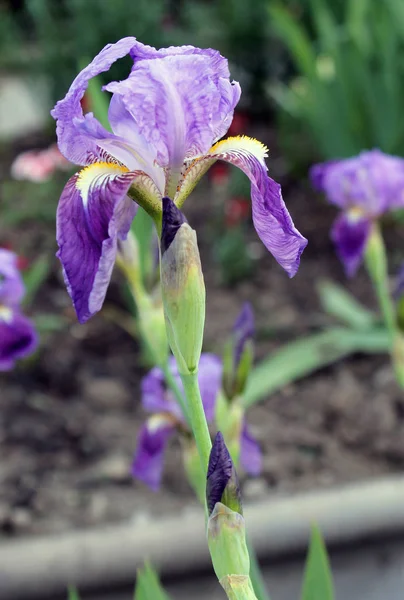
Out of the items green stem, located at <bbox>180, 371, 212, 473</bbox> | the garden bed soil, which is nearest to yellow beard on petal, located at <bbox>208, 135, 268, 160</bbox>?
green stem, located at <bbox>180, 371, 212, 473</bbox>

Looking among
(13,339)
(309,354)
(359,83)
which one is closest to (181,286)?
(13,339)

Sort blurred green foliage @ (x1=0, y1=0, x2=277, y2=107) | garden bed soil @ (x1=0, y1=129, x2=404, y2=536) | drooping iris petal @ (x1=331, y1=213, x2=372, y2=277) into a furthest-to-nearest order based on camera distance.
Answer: blurred green foliage @ (x1=0, y1=0, x2=277, y2=107) < garden bed soil @ (x1=0, y1=129, x2=404, y2=536) < drooping iris petal @ (x1=331, y1=213, x2=372, y2=277)

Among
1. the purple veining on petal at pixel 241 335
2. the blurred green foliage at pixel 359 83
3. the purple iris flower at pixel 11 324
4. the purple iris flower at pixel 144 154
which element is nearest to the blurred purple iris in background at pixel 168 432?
the purple veining on petal at pixel 241 335

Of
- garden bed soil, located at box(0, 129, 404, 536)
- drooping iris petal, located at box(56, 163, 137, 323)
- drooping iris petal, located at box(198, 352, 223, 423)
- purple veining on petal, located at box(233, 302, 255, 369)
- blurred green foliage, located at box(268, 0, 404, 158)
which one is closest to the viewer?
drooping iris petal, located at box(56, 163, 137, 323)

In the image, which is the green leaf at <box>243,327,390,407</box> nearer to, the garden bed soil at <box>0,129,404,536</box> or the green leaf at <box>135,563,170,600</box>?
the garden bed soil at <box>0,129,404,536</box>

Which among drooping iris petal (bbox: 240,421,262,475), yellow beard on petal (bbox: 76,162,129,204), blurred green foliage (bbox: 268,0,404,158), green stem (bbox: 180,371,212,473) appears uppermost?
blurred green foliage (bbox: 268,0,404,158)

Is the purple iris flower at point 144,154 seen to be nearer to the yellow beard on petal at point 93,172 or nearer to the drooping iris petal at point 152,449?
the yellow beard on petal at point 93,172

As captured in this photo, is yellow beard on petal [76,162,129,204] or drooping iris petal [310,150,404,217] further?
drooping iris petal [310,150,404,217]
